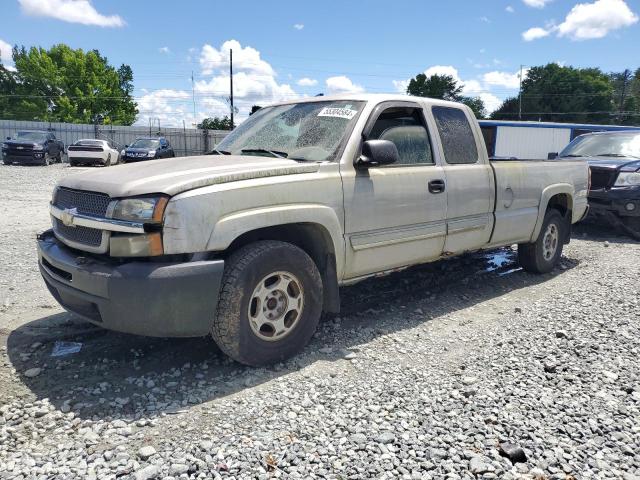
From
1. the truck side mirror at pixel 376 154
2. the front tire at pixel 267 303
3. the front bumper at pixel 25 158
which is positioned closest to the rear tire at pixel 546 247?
the truck side mirror at pixel 376 154

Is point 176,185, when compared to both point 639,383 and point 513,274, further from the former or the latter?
point 513,274

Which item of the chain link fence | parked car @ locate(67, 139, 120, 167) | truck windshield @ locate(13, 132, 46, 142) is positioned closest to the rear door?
parked car @ locate(67, 139, 120, 167)

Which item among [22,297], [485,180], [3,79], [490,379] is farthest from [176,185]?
[3,79]

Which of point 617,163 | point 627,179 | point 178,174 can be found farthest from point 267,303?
point 617,163

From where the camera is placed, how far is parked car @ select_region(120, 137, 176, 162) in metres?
24.3

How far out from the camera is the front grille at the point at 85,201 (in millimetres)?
3274

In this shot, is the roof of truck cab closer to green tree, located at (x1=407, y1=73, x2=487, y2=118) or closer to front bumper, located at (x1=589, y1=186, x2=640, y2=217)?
front bumper, located at (x1=589, y1=186, x2=640, y2=217)

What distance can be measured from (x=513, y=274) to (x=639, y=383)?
3.07 metres

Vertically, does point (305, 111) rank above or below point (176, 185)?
above

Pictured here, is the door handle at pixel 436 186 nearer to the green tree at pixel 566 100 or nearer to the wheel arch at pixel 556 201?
the wheel arch at pixel 556 201

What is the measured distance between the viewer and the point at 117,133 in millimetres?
38062

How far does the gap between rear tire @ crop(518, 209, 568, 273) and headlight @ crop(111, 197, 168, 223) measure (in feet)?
15.4

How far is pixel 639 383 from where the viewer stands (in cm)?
345

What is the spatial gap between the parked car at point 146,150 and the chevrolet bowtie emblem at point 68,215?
21242 millimetres
